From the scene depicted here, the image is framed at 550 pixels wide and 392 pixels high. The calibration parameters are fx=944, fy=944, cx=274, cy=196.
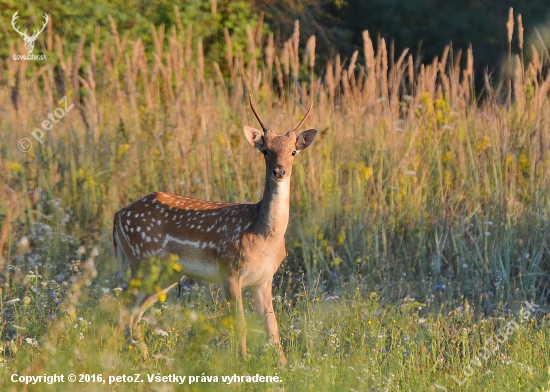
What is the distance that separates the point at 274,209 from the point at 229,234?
1.10 ft

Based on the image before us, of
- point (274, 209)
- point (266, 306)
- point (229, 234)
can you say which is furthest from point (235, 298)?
point (274, 209)

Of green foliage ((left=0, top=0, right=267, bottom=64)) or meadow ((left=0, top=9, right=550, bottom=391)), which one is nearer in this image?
meadow ((left=0, top=9, right=550, bottom=391))

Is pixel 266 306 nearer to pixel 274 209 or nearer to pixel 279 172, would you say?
pixel 274 209

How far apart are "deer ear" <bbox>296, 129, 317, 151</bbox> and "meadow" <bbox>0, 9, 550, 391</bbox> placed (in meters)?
0.90

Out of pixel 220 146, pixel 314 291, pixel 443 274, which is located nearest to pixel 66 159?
pixel 220 146

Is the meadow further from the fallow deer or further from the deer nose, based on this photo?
the deer nose

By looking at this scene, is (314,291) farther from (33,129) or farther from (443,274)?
(33,129)

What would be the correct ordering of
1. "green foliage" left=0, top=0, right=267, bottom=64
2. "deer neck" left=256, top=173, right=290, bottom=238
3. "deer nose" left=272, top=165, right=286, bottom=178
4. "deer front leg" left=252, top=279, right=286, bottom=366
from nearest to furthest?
1. "deer nose" left=272, top=165, right=286, bottom=178
2. "deer neck" left=256, top=173, right=290, bottom=238
3. "deer front leg" left=252, top=279, right=286, bottom=366
4. "green foliage" left=0, top=0, right=267, bottom=64

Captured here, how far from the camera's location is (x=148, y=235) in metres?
5.50

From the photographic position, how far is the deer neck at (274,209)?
199 inches

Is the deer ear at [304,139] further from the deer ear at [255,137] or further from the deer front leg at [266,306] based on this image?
the deer front leg at [266,306]

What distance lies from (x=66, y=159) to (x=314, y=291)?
2.39 metres

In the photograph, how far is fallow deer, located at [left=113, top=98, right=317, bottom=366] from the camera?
16.6 ft

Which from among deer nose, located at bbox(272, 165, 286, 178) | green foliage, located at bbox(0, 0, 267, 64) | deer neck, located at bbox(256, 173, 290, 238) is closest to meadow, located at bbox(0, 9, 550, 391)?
deer neck, located at bbox(256, 173, 290, 238)
